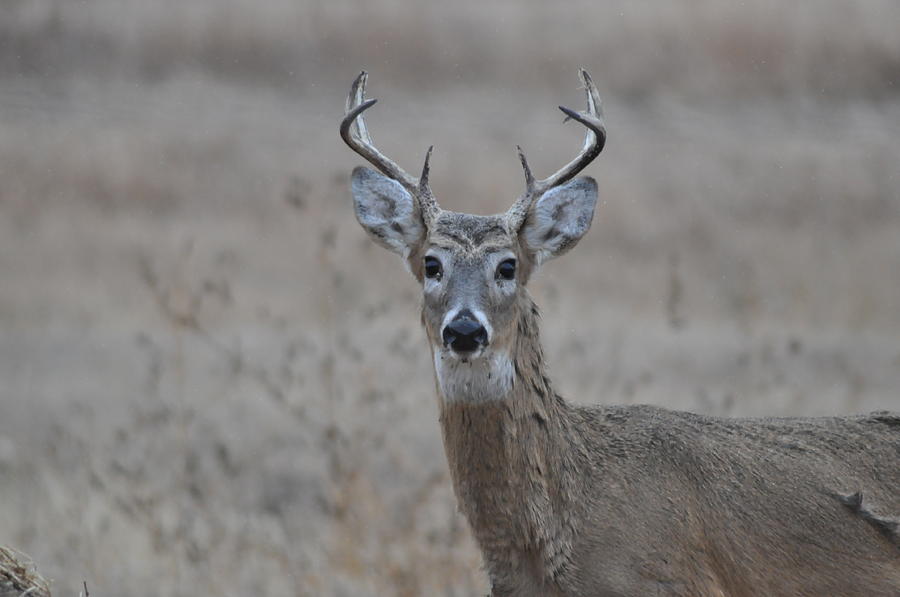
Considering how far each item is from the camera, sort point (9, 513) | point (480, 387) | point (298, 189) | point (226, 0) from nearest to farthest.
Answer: point (480, 387), point (298, 189), point (9, 513), point (226, 0)

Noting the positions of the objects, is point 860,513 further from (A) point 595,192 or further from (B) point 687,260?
(B) point 687,260

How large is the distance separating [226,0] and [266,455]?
12.9 meters

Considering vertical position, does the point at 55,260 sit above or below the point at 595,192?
below

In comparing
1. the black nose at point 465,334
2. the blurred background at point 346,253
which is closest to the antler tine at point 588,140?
the black nose at point 465,334

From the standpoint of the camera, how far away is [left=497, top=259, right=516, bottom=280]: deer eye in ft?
28.2

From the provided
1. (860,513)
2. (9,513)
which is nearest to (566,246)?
(860,513)

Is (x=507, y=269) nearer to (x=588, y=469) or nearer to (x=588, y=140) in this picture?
(x=588, y=140)

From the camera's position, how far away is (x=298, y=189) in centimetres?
1151

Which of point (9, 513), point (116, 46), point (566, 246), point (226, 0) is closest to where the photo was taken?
point (566, 246)

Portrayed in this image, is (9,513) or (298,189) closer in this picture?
(298,189)

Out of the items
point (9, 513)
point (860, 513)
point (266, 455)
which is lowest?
point (9, 513)

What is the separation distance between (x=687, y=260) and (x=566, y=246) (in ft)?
35.6

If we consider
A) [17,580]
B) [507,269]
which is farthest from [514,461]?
[17,580]

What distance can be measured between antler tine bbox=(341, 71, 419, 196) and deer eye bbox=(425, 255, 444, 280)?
471 mm
